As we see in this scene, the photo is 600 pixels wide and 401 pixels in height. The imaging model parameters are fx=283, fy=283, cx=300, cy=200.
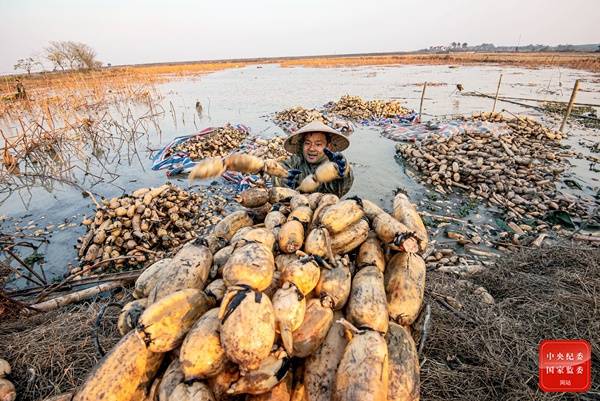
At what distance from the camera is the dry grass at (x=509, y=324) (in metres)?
2.19

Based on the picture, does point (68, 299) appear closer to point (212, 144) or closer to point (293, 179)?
point (293, 179)

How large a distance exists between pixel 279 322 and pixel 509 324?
8.82 feet

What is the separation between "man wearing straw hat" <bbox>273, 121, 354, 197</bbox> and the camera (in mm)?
4309

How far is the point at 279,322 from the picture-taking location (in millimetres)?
1444

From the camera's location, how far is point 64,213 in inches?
298

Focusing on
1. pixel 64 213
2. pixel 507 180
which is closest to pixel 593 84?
pixel 507 180

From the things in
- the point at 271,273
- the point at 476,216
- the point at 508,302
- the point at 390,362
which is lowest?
the point at 476,216

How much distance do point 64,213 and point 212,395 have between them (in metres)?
8.56

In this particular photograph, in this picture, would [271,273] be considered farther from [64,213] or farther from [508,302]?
[64,213]

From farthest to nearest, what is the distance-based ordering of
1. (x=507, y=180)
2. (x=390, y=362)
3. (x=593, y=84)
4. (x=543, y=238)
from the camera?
(x=593, y=84) → (x=507, y=180) → (x=543, y=238) → (x=390, y=362)

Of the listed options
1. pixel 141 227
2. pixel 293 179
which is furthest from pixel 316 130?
pixel 141 227

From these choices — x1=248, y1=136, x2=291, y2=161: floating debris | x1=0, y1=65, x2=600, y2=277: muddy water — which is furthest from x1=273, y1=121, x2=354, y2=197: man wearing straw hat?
x1=248, y1=136, x2=291, y2=161: floating debris

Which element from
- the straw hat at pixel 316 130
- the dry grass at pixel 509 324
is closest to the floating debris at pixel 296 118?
the straw hat at pixel 316 130

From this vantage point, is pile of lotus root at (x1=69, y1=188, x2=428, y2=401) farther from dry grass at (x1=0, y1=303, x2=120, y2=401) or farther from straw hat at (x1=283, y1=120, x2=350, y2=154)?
straw hat at (x1=283, y1=120, x2=350, y2=154)
